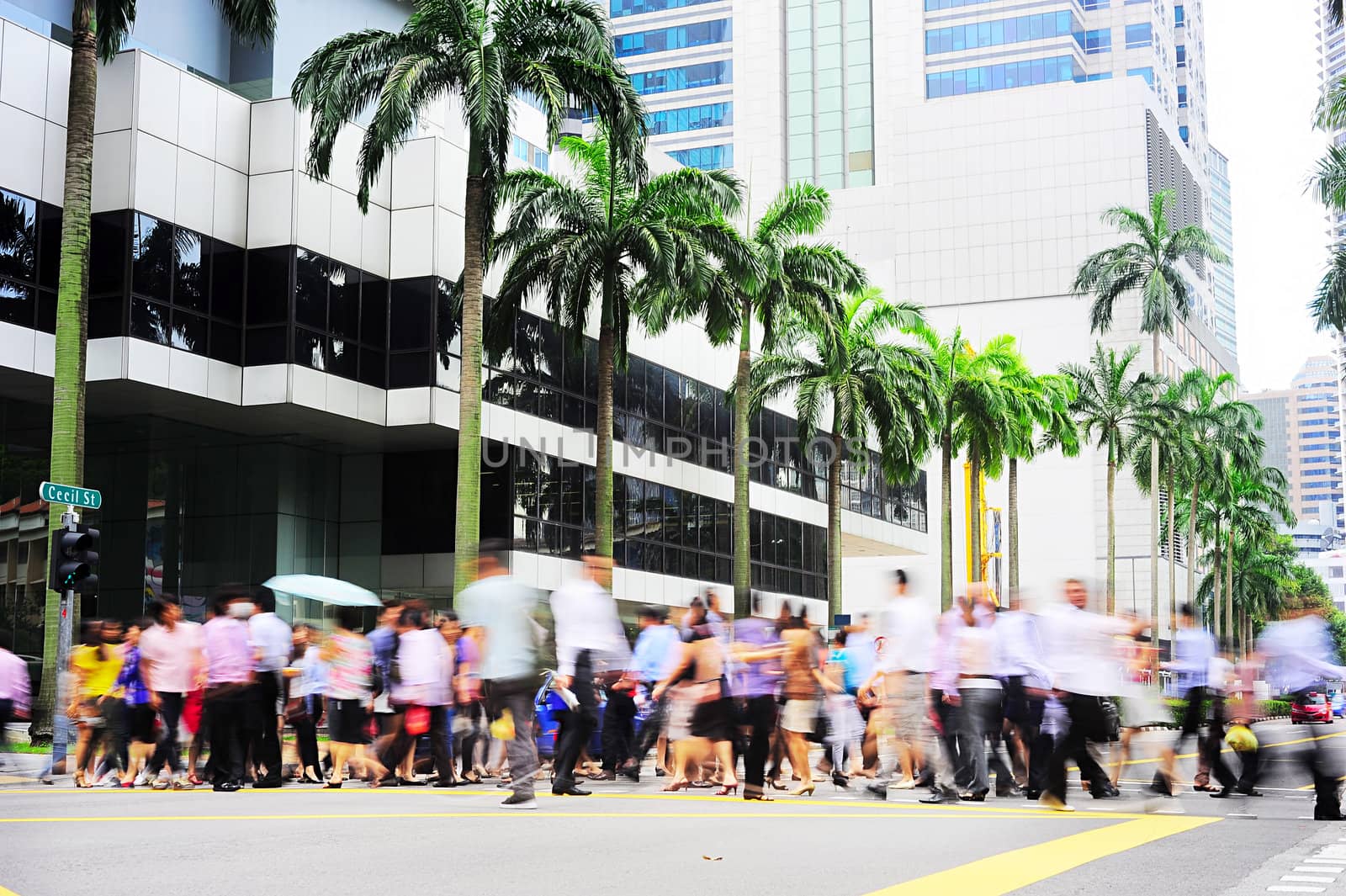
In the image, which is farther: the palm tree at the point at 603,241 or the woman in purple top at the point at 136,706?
the palm tree at the point at 603,241

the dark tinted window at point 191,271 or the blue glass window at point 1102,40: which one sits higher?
the blue glass window at point 1102,40

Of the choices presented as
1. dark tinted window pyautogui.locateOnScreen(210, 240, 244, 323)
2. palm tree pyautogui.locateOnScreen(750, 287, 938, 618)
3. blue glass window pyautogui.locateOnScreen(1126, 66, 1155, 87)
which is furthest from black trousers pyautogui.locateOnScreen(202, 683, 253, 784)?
blue glass window pyautogui.locateOnScreen(1126, 66, 1155, 87)

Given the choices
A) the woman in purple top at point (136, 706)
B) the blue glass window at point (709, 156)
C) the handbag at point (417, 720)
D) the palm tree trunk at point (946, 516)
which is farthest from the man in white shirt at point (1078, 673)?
the blue glass window at point (709, 156)

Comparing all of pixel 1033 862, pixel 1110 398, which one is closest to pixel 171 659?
pixel 1033 862

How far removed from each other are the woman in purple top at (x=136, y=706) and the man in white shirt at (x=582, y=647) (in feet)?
14.5

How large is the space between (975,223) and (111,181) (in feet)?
272

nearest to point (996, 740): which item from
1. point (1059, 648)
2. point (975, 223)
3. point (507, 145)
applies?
point (1059, 648)

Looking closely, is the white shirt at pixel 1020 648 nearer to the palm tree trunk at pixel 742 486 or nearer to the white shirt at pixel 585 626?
the white shirt at pixel 585 626

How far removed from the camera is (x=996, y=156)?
10262 cm

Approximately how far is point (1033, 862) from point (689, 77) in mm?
102143

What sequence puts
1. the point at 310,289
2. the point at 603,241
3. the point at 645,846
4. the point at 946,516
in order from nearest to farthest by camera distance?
the point at 645,846 < the point at 603,241 < the point at 310,289 < the point at 946,516

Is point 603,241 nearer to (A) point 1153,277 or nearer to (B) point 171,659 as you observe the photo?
(B) point 171,659

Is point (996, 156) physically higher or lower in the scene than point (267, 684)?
higher

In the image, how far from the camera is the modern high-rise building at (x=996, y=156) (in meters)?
98.6
